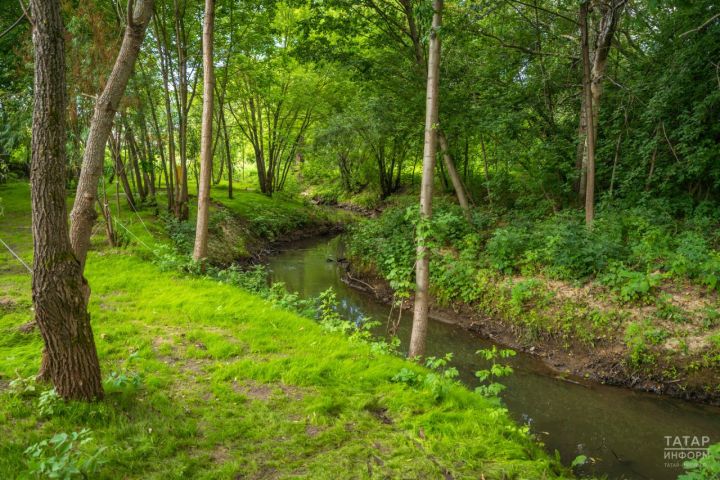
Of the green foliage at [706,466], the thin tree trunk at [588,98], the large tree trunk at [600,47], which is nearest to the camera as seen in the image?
the green foliage at [706,466]

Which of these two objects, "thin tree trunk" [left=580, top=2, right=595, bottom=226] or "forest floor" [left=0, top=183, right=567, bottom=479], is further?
"thin tree trunk" [left=580, top=2, right=595, bottom=226]

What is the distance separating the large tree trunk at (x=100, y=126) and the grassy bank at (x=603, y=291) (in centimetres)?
339

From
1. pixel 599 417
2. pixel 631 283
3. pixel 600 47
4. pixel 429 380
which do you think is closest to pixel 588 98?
pixel 600 47

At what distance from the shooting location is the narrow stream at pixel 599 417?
4.87 meters

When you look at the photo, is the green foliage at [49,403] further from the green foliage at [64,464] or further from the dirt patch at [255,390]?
the dirt patch at [255,390]

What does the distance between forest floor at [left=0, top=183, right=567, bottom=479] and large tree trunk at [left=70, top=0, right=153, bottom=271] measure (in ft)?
4.44

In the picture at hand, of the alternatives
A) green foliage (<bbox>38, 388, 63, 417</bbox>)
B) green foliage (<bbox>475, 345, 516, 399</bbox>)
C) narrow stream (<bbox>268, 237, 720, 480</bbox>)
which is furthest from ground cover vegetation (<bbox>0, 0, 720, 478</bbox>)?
narrow stream (<bbox>268, 237, 720, 480</bbox>)

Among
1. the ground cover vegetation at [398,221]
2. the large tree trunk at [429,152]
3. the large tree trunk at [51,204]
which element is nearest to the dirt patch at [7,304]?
the ground cover vegetation at [398,221]

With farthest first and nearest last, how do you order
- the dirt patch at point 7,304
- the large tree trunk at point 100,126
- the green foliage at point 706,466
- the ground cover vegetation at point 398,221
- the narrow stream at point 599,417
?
the dirt patch at point 7,304
the narrow stream at point 599,417
the large tree trunk at point 100,126
the ground cover vegetation at point 398,221
the green foliage at point 706,466

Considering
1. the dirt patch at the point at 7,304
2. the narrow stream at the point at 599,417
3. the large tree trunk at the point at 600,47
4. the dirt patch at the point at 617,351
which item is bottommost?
the narrow stream at the point at 599,417

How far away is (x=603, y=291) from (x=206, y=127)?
8377 mm

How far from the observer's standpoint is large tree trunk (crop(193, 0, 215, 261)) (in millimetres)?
7914

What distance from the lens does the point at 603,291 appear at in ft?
24.4

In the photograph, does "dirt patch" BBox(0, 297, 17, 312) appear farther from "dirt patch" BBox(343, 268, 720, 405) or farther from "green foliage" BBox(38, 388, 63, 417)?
"dirt patch" BBox(343, 268, 720, 405)
